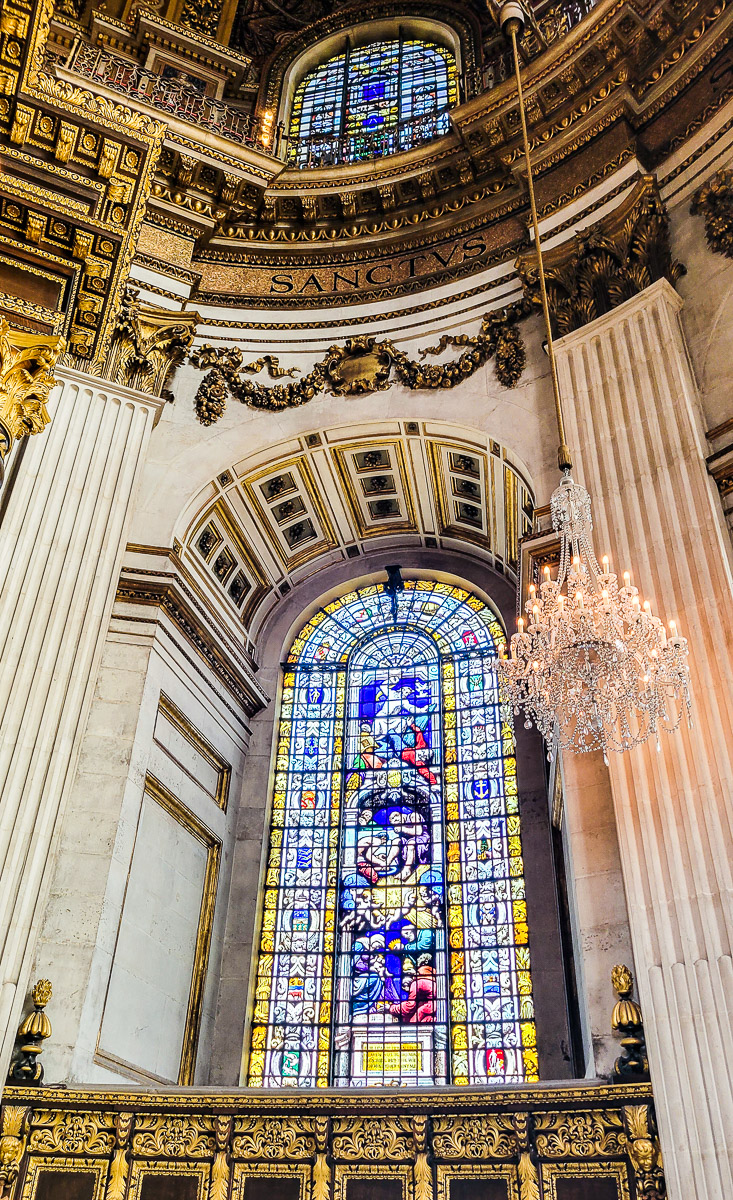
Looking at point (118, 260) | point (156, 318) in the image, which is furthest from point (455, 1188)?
point (156, 318)

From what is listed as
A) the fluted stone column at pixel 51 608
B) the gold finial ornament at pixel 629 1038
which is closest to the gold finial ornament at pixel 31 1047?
the fluted stone column at pixel 51 608

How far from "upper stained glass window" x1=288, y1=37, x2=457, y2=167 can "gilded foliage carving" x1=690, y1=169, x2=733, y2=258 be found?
15.8ft

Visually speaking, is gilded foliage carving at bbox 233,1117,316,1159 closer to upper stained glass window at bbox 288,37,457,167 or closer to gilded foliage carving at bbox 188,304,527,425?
gilded foliage carving at bbox 188,304,527,425

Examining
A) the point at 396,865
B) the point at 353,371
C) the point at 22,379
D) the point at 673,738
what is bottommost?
the point at 673,738

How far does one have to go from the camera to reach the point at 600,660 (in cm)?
734

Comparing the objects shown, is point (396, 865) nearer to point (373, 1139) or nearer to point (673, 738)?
point (373, 1139)

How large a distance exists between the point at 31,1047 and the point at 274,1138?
1.99 meters

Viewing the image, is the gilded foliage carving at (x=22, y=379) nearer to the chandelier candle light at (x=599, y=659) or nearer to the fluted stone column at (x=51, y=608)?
the fluted stone column at (x=51, y=608)

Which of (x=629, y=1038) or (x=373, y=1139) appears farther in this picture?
(x=373, y=1139)

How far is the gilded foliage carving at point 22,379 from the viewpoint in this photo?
6715 mm

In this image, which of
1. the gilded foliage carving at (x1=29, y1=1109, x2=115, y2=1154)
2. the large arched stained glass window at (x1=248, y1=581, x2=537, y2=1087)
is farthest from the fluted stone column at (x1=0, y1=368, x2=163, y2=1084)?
the large arched stained glass window at (x1=248, y1=581, x2=537, y2=1087)

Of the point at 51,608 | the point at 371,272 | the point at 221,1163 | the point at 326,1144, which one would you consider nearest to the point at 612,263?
the point at 371,272

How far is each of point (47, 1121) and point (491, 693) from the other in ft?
21.9

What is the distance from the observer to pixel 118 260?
746cm
